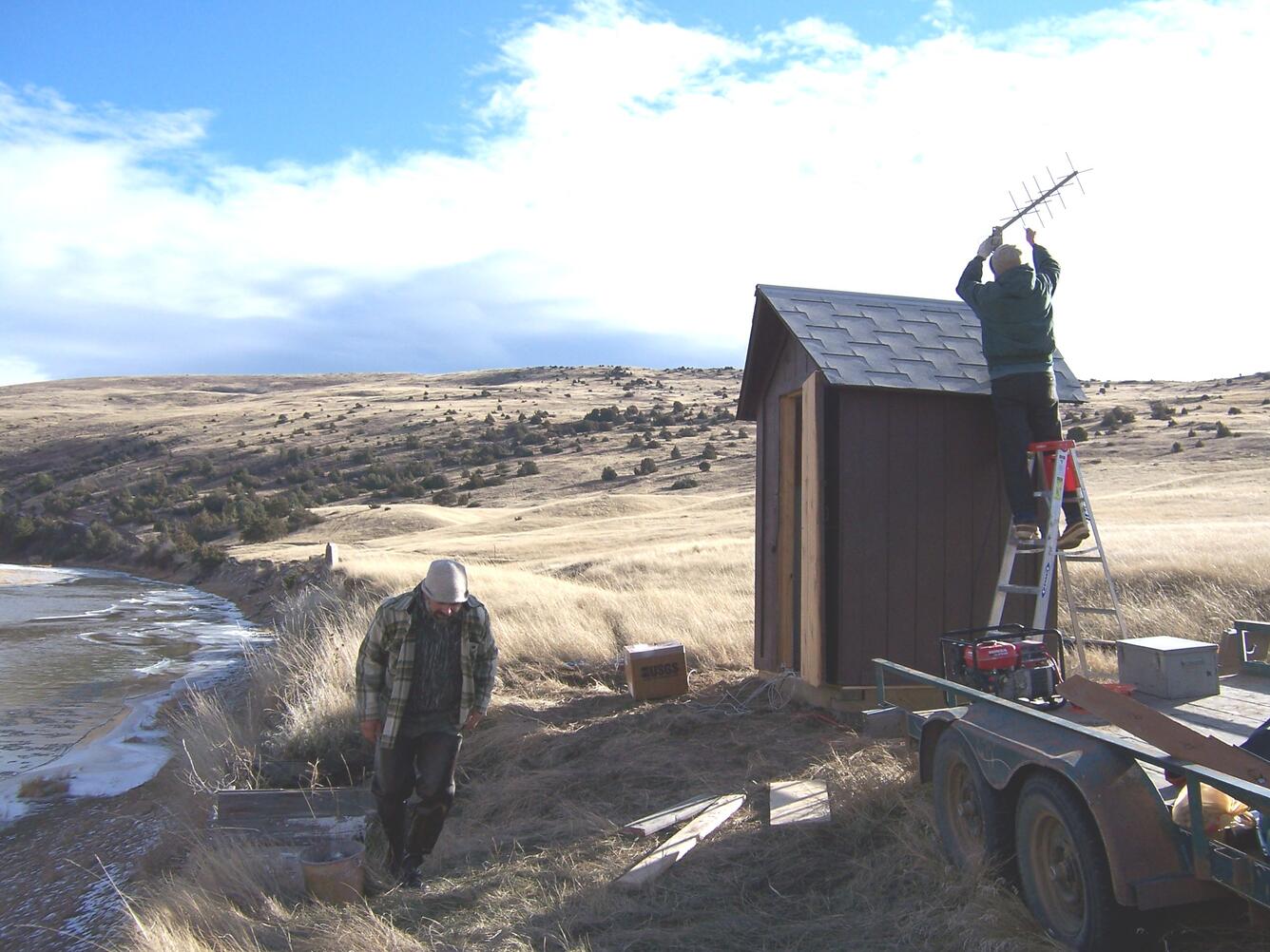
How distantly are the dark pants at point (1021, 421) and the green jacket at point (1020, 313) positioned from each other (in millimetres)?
112

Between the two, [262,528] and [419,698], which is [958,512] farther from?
[262,528]

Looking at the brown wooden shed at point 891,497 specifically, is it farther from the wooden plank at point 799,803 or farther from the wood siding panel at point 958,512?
the wooden plank at point 799,803

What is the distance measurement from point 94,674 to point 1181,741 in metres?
15.7

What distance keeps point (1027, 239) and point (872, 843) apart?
416cm

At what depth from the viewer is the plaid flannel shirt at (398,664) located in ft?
18.3

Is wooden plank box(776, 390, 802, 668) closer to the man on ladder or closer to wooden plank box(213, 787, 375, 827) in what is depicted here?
the man on ladder

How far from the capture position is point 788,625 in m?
8.84

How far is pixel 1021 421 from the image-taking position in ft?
22.6

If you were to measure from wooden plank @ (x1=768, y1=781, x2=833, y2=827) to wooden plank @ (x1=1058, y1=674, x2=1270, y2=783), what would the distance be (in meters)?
2.05

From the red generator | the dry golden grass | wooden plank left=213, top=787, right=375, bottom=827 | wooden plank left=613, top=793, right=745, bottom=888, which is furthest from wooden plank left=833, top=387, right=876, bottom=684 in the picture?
wooden plank left=213, top=787, right=375, bottom=827

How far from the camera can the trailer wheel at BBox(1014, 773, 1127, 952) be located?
11.3 ft

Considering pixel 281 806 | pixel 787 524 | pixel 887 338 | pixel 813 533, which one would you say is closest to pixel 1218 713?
pixel 813 533

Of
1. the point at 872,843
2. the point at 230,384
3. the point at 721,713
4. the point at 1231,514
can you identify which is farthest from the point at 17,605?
the point at 230,384

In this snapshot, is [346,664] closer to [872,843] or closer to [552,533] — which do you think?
[872,843]
